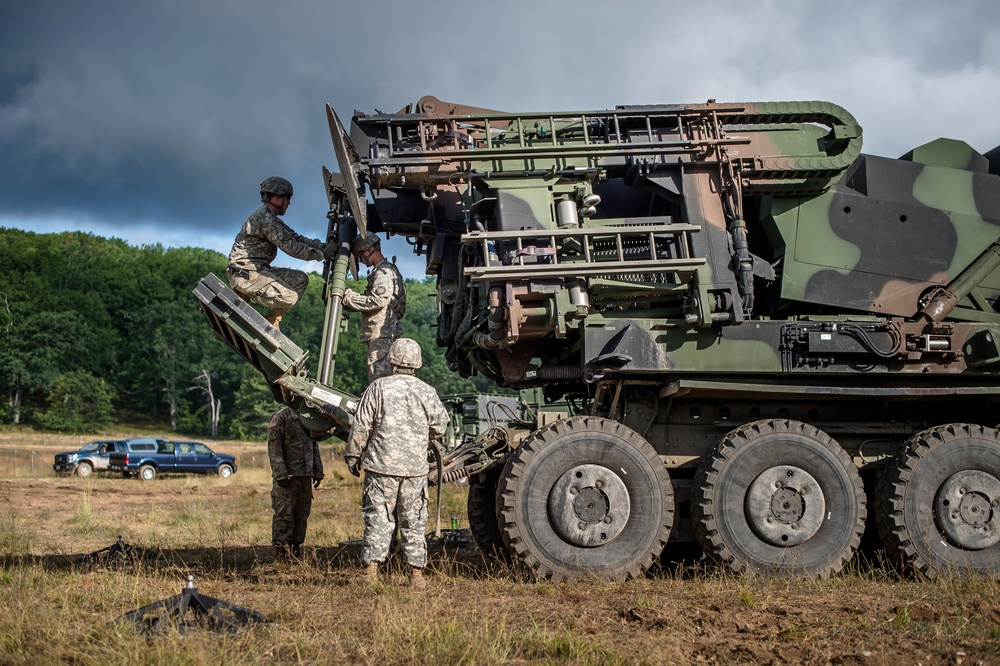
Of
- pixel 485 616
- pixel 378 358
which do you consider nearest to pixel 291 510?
pixel 378 358

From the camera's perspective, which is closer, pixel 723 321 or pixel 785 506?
pixel 785 506

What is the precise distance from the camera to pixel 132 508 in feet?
55.7

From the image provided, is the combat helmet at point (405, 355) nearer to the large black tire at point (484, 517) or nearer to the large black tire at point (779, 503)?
the large black tire at point (484, 517)

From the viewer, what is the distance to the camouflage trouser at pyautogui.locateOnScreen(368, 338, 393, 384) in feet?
27.2

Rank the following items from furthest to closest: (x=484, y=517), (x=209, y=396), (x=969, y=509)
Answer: (x=209, y=396) → (x=484, y=517) → (x=969, y=509)

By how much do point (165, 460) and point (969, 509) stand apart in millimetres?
29080

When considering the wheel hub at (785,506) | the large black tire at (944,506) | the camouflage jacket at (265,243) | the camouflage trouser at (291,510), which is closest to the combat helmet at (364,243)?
the camouflage jacket at (265,243)

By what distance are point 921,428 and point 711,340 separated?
235cm

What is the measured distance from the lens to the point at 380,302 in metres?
8.34

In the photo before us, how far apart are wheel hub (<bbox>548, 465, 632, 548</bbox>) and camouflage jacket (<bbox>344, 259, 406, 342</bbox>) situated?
2414 millimetres

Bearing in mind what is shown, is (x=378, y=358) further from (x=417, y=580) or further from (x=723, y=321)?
(x=723, y=321)

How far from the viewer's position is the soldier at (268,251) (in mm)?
8375

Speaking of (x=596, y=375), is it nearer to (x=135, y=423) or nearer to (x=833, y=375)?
(x=833, y=375)

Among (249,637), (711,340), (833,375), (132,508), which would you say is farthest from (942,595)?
(132,508)
